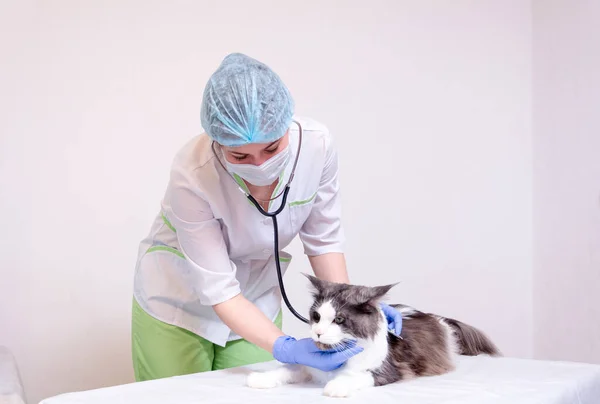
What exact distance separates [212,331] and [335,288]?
53 centimetres

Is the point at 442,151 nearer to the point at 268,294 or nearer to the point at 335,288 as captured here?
the point at 268,294

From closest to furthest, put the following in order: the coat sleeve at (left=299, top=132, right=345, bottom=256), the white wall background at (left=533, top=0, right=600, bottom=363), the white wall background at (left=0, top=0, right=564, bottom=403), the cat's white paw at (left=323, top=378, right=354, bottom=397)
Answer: the cat's white paw at (left=323, top=378, right=354, bottom=397)
the coat sleeve at (left=299, top=132, right=345, bottom=256)
the white wall background at (left=0, top=0, right=564, bottom=403)
the white wall background at (left=533, top=0, right=600, bottom=363)

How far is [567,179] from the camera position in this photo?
3.20 m

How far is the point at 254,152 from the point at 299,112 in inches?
54.9

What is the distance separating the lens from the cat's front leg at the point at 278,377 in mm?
1448

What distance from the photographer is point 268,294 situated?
1986 mm

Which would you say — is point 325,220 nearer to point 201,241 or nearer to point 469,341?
point 201,241

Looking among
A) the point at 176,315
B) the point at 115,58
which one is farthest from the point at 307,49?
the point at 176,315

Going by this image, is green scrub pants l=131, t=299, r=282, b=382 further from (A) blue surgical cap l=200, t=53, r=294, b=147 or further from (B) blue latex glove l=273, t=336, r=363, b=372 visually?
(A) blue surgical cap l=200, t=53, r=294, b=147

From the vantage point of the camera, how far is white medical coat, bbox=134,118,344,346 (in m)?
1.63

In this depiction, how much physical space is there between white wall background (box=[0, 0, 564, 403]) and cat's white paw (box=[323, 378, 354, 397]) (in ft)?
4.68

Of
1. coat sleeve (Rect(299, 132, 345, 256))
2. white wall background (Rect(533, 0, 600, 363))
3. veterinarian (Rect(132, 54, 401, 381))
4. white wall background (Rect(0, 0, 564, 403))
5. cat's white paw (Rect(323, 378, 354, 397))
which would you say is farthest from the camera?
white wall background (Rect(533, 0, 600, 363))

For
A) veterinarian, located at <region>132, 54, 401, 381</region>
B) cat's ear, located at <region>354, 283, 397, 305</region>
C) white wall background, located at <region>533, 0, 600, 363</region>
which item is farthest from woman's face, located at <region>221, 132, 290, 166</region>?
white wall background, located at <region>533, 0, 600, 363</region>

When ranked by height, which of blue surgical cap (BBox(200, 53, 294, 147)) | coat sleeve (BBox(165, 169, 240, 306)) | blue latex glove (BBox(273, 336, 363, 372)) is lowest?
blue latex glove (BBox(273, 336, 363, 372))
